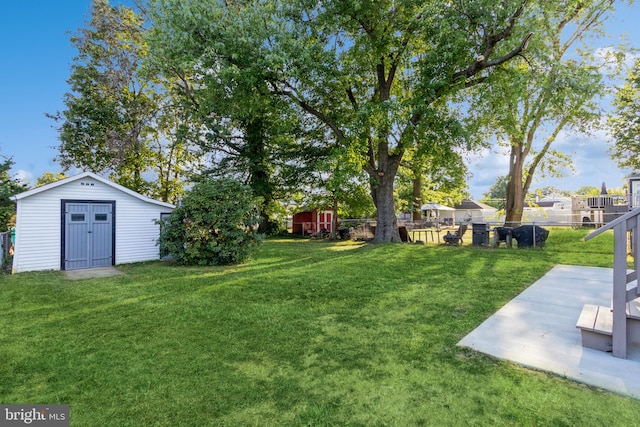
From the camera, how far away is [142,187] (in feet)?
64.6

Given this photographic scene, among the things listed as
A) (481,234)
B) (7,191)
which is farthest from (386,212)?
(7,191)

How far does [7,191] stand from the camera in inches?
418

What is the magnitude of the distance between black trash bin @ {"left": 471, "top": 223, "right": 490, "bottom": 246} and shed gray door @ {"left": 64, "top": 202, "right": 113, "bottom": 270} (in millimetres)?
12312

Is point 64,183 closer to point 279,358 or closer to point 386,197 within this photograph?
point 279,358

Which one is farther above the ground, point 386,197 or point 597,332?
point 386,197

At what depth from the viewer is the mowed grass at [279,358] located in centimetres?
211

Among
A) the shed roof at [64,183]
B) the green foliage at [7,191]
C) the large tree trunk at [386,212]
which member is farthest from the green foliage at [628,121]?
the green foliage at [7,191]

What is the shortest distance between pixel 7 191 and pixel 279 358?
1293 cm

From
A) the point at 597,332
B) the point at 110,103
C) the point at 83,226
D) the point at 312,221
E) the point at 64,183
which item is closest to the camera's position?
the point at 597,332

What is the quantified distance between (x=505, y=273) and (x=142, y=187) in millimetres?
20176

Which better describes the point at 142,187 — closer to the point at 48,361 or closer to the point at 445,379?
the point at 48,361

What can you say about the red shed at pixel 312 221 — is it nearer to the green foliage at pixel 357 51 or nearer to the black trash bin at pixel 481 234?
the green foliage at pixel 357 51

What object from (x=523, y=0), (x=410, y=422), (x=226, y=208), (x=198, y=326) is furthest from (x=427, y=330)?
(x=523, y=0)

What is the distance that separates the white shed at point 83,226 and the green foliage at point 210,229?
901 mm
